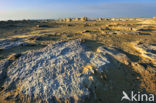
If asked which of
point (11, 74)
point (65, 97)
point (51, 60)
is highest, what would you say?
point (51, 60)

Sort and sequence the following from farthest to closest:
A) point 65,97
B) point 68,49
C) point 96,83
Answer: point 68,49, point 96,83, point 65,97

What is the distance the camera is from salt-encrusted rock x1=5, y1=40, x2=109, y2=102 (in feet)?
14.8

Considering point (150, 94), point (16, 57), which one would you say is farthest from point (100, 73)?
point (16, 57)

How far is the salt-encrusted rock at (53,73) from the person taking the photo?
14.8ft

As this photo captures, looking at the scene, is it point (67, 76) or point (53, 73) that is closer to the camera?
point (67, 76)

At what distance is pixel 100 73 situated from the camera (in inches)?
213

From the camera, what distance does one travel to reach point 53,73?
528 centimetres

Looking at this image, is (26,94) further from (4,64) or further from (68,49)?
(68,49)

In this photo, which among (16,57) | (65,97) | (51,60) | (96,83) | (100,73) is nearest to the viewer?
(65,97)

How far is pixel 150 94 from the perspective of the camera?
509 cm

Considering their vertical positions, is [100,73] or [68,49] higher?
[68,49]

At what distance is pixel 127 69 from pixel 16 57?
6673 millimetres

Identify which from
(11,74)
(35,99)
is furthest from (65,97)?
(11,74)

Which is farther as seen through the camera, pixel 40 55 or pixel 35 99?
pixel 40 55
